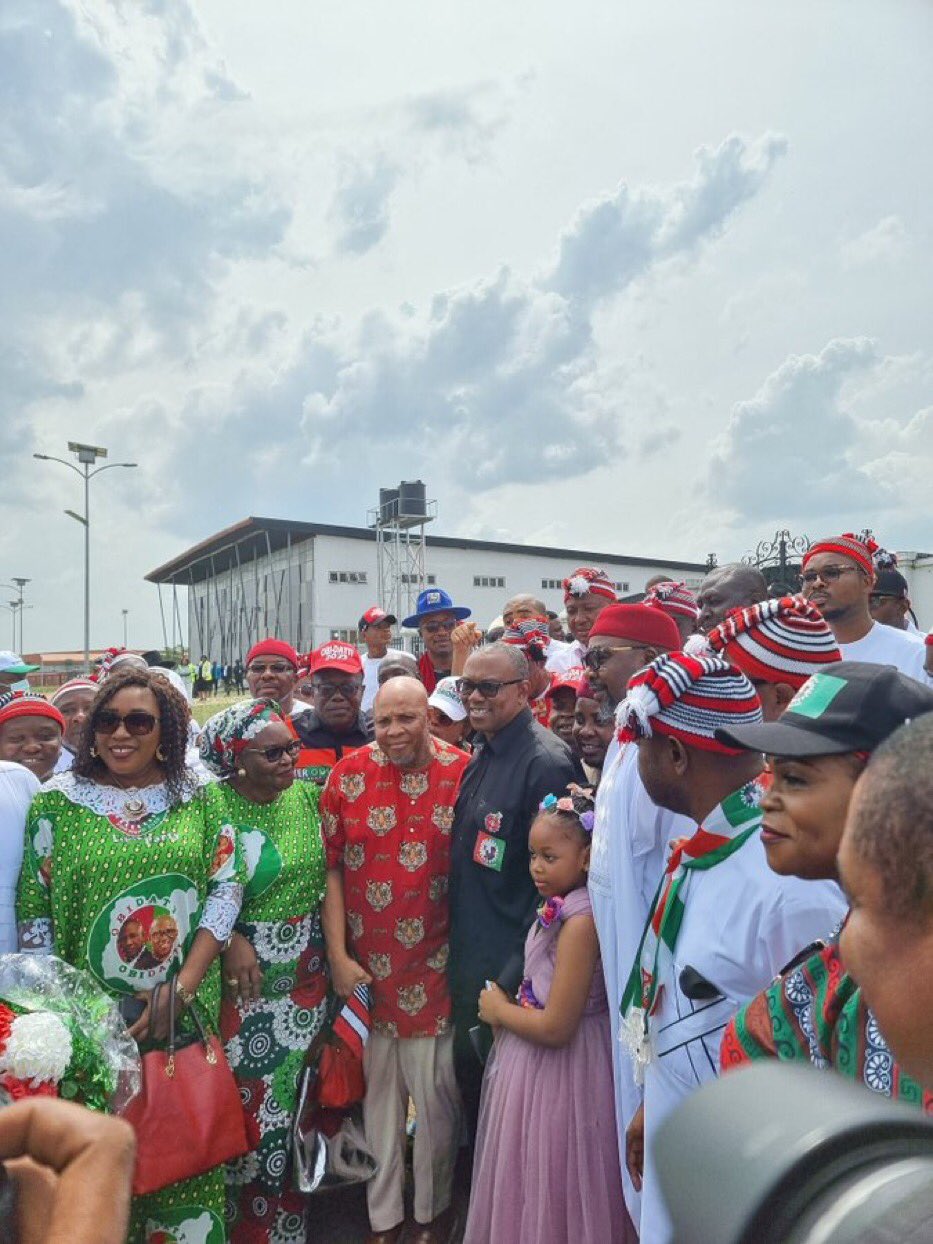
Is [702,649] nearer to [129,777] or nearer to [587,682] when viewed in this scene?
[587,682]

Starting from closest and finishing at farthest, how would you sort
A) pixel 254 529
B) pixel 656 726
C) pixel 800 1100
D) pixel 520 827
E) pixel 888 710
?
pixel 800 1100
pixel 888 710
pixel 656 726
pixel 520 827
pixel 254 529

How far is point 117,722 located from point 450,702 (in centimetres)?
194

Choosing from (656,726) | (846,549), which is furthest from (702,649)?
(846,549)

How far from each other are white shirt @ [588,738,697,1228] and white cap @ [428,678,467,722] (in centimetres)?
196

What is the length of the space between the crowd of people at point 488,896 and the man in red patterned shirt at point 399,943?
0.04 ft

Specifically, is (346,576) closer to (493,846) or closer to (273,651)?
(273,651)

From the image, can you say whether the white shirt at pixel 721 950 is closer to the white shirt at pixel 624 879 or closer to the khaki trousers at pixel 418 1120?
the white shirt at pixel 624 879

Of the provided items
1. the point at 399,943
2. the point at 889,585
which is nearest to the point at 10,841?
the point at 399,943

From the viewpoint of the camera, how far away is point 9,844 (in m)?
3.27

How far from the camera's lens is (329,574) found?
40625 millimetres

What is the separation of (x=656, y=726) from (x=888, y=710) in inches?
27.8

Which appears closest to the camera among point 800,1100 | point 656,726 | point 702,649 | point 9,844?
point 800,1100

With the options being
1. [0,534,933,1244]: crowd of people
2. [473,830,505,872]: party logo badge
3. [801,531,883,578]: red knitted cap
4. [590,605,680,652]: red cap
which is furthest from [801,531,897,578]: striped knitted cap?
[473,830,505,872]: party logo badge

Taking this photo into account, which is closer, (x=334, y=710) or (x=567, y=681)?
(x=567, y=681)
